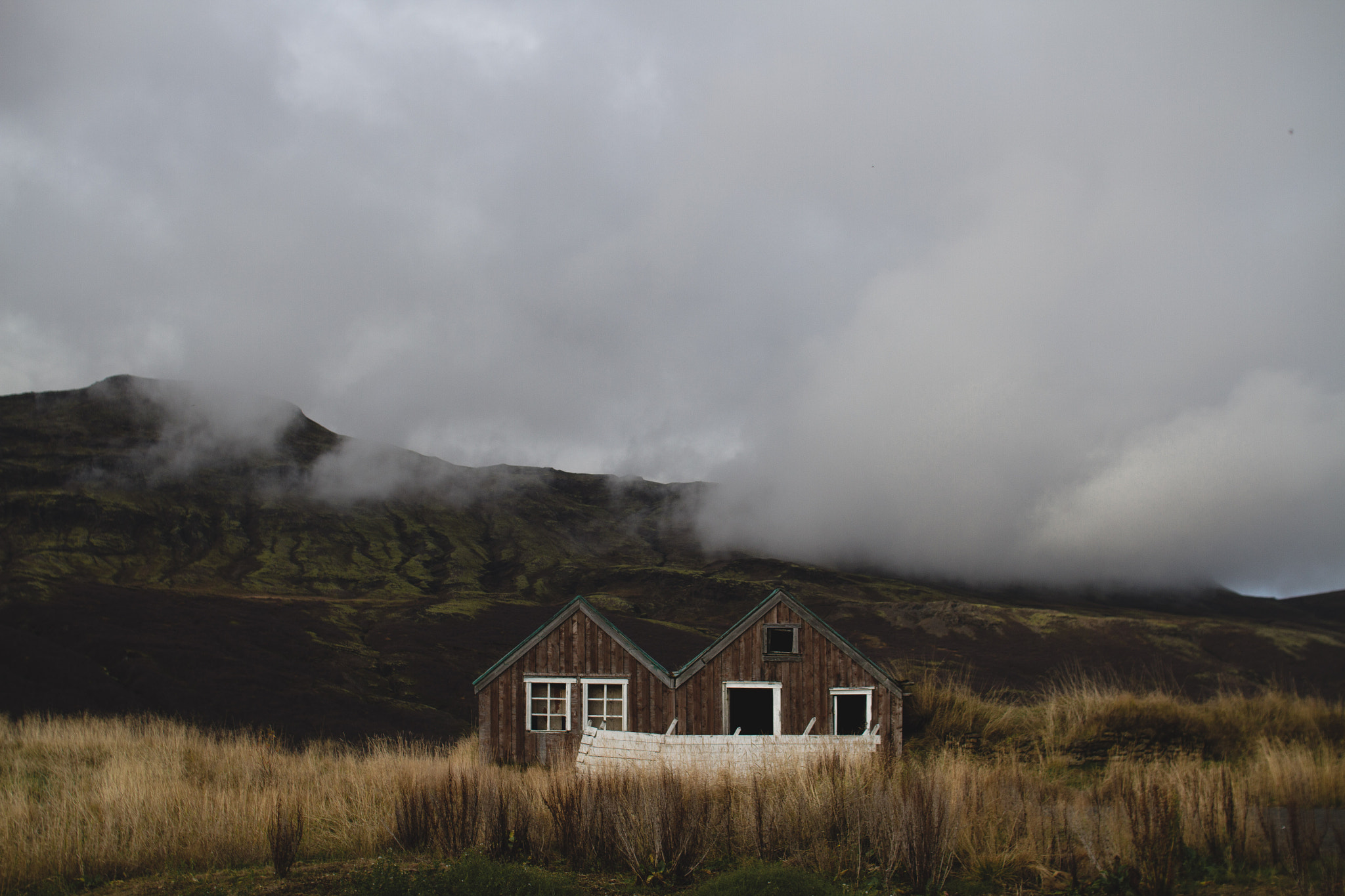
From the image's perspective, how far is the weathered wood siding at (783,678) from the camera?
2300 centimetres

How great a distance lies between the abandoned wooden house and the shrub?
14130 millimetres

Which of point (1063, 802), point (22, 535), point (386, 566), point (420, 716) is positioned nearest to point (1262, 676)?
point (420, 716)

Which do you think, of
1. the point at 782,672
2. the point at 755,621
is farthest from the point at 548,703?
the point at 782,672

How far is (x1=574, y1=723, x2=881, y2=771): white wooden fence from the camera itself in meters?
14.3

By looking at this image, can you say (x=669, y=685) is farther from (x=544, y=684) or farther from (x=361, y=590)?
(x=361, y=590)

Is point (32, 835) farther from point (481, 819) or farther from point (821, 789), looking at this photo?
point (821, 789)

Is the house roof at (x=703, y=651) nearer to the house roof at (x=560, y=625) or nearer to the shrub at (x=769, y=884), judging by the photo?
the house roof at (x=560, y=625)

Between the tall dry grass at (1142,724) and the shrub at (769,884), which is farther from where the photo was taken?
the tall dry grass at (1142,724)

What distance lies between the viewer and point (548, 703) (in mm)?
24234

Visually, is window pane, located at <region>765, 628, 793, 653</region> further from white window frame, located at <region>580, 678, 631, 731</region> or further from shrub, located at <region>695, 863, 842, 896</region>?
shrub, located at <region>695, 863, 842, 896</region>

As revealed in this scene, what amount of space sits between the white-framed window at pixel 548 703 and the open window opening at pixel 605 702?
1.69 feet

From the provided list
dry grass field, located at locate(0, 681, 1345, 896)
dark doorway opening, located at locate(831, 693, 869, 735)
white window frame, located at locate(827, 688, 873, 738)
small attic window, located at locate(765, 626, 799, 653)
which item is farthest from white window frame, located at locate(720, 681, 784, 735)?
dry grass field, located at locate(0, 681, 1345, 896)

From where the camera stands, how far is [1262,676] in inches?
2921

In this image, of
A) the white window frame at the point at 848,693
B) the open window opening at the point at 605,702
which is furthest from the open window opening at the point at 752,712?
the open window opening at the point at 605,702
